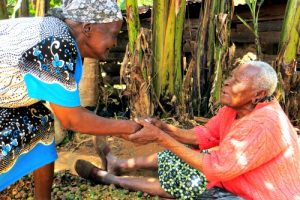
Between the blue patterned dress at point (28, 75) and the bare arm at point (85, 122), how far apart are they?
0.13 feet

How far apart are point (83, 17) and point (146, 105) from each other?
2.28 metres

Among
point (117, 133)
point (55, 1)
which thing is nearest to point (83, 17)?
point (117, 133)

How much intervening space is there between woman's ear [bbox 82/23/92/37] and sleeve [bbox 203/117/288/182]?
92 cm

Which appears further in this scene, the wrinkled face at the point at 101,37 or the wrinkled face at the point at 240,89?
the wrinkled face at the point at 240,89

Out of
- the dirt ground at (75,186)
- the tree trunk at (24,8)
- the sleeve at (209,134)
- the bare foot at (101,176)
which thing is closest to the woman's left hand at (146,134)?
the sleeve at (209,134)

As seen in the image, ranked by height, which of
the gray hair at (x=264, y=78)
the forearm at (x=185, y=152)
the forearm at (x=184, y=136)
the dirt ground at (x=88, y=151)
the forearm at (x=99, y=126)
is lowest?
the dirt ground at (x=88, y=151)

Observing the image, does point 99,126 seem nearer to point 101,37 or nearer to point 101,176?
point 101,37

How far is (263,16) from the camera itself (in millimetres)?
5363

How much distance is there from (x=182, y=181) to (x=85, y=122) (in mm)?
944

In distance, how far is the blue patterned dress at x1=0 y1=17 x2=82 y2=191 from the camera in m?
2.01

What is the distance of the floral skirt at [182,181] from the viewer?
2650 mm

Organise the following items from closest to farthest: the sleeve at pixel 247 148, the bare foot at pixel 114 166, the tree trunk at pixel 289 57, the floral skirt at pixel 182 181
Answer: the sleeve at pixel 247 148
the floral skirt at pixel 182 181
the bare foot at pixel 114 166
the tree trunk at pixel 289 57

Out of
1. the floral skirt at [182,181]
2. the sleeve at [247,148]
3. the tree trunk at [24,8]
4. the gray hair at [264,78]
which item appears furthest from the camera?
the tree trunk at [24,8]

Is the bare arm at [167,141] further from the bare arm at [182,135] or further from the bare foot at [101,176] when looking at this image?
the bare foot at [101,176]
